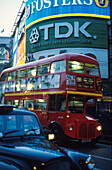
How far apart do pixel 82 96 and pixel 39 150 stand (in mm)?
9481

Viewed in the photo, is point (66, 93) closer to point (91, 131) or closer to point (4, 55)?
A: point (91, 131)

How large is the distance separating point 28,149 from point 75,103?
906 cm

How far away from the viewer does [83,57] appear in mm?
13711

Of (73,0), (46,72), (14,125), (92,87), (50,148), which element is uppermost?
(73,0)

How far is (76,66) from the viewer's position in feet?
42.9

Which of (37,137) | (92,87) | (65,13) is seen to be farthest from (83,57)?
(65,13)

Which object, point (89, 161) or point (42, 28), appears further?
point (42, 28)

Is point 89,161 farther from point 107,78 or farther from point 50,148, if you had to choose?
point 107,78

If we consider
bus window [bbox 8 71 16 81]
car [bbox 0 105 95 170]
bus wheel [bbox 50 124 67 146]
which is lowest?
bus wheel [bbox 50 124 67 146]

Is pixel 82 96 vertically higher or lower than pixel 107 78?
lower

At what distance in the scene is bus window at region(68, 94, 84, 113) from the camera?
41.4 feet

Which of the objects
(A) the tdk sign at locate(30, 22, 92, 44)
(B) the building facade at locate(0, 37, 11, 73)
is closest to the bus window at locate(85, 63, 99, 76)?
(A) the tdk sign at locate(30, 22, 92, 44)

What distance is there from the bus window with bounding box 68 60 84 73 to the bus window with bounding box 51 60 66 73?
1.05 ft

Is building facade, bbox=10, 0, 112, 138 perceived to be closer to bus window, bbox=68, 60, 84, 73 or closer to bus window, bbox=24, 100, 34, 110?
bus window, bbox=24, 100, 34, 110
